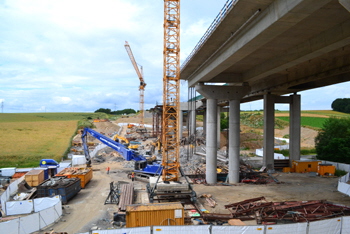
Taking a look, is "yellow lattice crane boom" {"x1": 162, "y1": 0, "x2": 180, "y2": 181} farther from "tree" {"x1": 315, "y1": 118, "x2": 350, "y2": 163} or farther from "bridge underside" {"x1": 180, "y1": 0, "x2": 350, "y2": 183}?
"tree" {"x1": 315, "y1": 118, "x2": 350, "y2": 163}

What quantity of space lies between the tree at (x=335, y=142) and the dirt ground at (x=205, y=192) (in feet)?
33.0

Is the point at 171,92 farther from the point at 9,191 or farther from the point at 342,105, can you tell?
the point at 342,105

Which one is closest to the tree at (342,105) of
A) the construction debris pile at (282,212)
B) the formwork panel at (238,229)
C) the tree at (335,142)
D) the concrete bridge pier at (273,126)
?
the tree at (335,142)

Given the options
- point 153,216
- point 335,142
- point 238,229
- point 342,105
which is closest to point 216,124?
point 153,216

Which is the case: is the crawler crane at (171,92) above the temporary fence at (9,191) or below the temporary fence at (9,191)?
above

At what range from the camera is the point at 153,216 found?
1472 centimetres

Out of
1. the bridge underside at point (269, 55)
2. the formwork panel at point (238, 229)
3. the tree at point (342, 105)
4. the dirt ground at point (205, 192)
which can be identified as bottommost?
the dirt ground at point (205, 192)

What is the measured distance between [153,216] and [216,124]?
614 inches

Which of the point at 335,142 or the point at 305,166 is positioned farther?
the point at 335,142

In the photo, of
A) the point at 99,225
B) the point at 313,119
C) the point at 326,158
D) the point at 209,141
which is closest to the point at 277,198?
the point at 209,141

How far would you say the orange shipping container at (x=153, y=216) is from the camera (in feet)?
47.9

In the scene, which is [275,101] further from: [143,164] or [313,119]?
[313,119]

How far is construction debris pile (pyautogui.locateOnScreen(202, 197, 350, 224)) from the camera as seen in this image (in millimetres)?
16266

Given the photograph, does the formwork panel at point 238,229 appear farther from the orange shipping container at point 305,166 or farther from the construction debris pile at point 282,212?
the orange shipping container at point 305,166
